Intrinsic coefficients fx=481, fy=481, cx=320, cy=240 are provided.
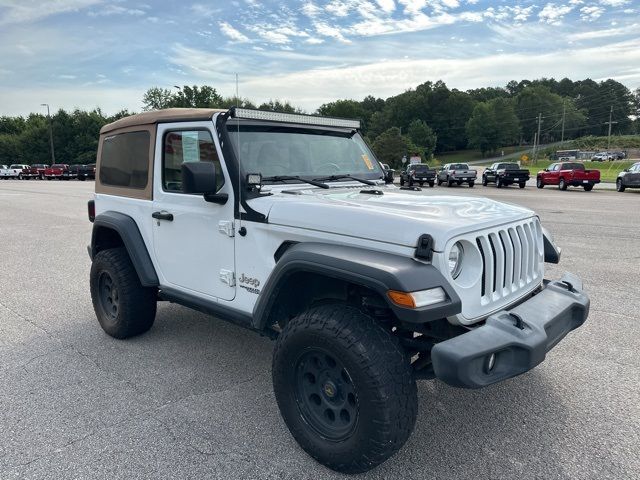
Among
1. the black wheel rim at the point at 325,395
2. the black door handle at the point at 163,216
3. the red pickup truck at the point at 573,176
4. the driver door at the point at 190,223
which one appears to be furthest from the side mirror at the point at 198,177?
the red pickup truck at the point at 573,176

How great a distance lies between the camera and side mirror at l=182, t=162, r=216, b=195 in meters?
2.86

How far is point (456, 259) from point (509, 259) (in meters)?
0.44

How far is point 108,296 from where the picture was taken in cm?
451

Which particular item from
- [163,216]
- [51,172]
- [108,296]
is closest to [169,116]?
[163,216]

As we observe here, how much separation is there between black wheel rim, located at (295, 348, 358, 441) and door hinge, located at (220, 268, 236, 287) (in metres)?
0.85

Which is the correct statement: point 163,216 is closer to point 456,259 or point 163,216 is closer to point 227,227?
point 227,227

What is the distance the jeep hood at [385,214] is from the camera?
2.44 m

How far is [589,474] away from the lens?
8.32 feet

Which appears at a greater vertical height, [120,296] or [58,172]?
[58,172]

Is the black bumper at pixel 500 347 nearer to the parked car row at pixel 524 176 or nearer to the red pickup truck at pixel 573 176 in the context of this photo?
the parked car row at pixel 524 176

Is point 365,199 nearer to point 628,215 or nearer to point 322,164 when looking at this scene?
point 322,164

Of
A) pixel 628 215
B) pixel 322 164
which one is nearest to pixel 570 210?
pixel 628 215

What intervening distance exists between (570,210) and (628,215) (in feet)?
5.79

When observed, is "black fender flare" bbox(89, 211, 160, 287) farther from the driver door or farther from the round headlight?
the round headlight
